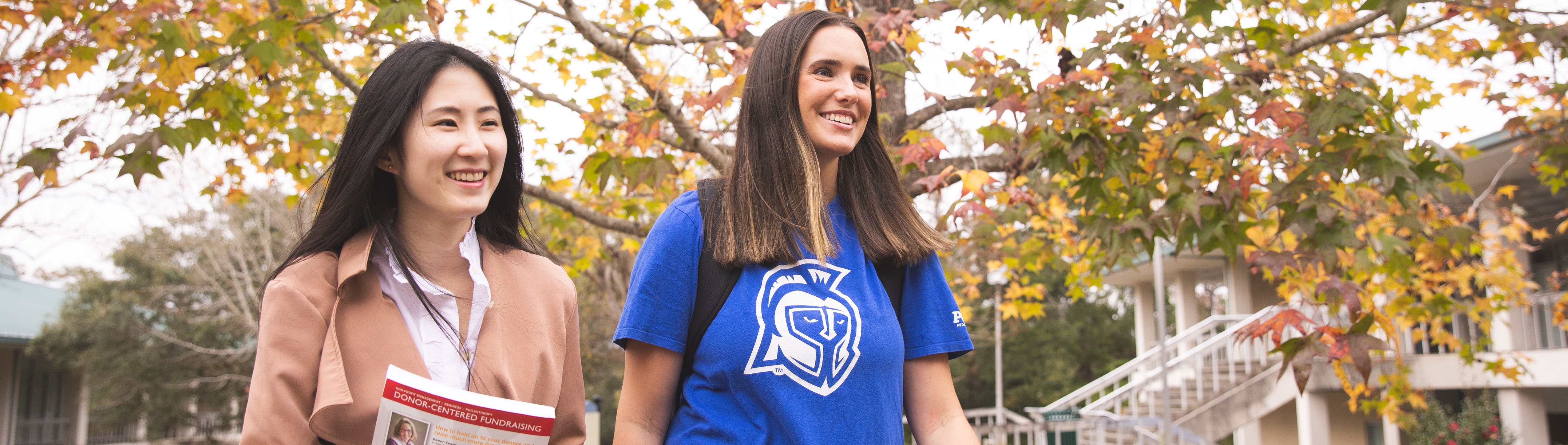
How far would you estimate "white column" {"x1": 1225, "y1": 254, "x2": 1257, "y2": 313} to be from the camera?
50.9 feet

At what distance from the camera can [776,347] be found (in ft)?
5.26

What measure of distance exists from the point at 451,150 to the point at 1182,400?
13.8m

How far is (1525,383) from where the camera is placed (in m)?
10.1

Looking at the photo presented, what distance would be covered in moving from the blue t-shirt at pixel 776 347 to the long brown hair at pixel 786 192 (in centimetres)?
5

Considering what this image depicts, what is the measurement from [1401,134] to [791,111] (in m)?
2.60

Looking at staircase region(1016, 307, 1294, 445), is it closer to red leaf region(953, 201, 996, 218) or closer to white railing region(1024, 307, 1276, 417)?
white railing region(1024, 307, 1276, 417)

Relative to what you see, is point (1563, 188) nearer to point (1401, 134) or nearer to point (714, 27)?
point (1401, 134)

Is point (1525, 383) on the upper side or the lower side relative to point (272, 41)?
lower

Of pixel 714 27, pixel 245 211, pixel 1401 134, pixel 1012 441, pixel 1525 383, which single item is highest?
pixel 245 211

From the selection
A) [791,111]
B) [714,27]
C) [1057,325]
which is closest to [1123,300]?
[1057,325]

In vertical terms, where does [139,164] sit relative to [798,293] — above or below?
above

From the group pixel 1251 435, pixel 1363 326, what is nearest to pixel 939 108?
pixel 1363 326

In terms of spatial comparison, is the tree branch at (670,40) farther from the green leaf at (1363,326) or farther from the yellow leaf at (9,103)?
the green leaf at (1363,326)

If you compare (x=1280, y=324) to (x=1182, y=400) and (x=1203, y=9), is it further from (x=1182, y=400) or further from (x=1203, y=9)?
(x=1182, y=400)
